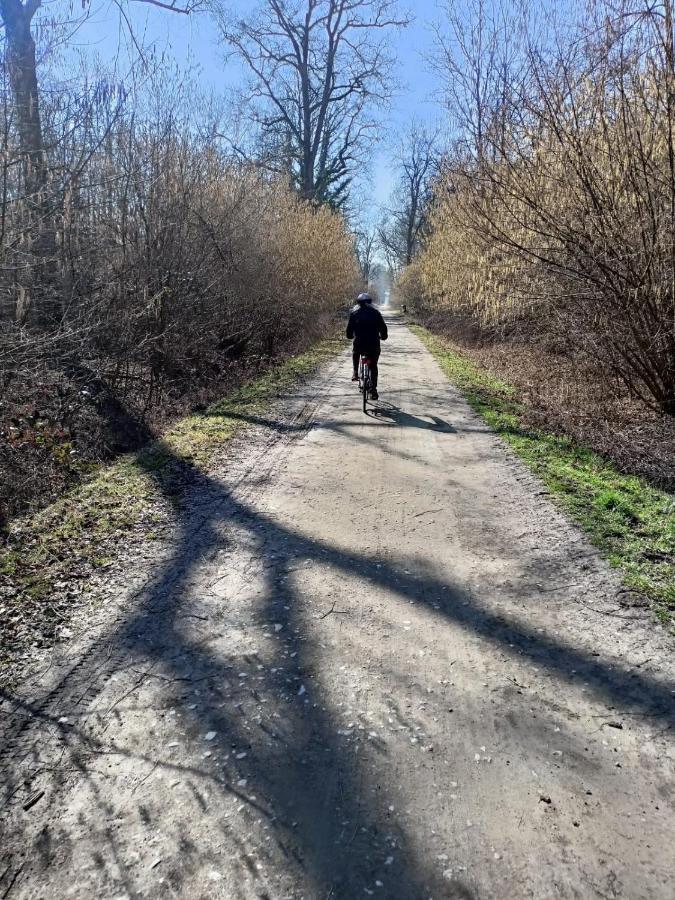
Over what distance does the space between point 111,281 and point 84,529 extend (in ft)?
20.8

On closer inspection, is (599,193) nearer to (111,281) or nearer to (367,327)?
A: (367,327)

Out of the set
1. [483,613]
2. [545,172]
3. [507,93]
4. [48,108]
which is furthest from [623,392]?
[48,108]

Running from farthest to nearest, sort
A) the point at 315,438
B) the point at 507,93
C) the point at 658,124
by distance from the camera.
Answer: the point at 507,93
the point at 315,438
the point at 658,124

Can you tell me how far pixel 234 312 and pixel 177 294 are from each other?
376 cm

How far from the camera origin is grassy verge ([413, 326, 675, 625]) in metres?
4.20

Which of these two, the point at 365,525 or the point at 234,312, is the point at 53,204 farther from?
the point at 234,312

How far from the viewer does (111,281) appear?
9992 millimetres

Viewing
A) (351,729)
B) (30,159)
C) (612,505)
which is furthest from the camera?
(30,159)

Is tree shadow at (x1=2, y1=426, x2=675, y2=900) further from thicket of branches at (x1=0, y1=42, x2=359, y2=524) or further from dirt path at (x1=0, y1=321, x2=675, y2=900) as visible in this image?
thicket of branches at (x1=0, y1=42, x2=359, y2=524)

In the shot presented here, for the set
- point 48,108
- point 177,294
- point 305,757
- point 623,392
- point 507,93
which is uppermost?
point 507,93

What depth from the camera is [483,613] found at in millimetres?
3840

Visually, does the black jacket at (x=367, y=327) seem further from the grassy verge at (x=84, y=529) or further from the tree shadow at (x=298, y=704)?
the tree shadow at (x=298, y=704)

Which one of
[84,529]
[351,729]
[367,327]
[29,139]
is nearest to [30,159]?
[29,139]

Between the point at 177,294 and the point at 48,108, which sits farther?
the point at 177,294
